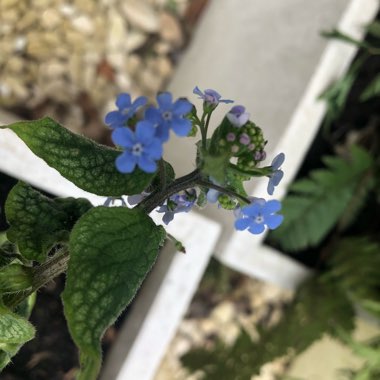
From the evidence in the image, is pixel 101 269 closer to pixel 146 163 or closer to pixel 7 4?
pixel 146 163

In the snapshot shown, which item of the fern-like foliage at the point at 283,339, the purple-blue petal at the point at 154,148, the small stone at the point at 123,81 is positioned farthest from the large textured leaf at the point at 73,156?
the small stone at the point at 123,81

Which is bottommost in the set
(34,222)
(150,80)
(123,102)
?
(34,222)

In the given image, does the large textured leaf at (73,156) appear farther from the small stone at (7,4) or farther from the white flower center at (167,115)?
the small stone at (7,4)

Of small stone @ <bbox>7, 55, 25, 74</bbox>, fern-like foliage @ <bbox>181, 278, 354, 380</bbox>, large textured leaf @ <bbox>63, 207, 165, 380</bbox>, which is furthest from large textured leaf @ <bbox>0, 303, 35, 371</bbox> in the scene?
small stone @ <bbox>7, 55, 25, 74</bbox>

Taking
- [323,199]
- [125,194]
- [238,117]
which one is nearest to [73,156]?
[125,194]

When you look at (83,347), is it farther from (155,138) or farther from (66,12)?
(66,12)

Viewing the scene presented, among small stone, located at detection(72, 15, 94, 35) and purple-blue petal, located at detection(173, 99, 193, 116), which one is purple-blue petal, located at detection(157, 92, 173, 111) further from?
small stone, located at detection(72, 15, 94, 35)
